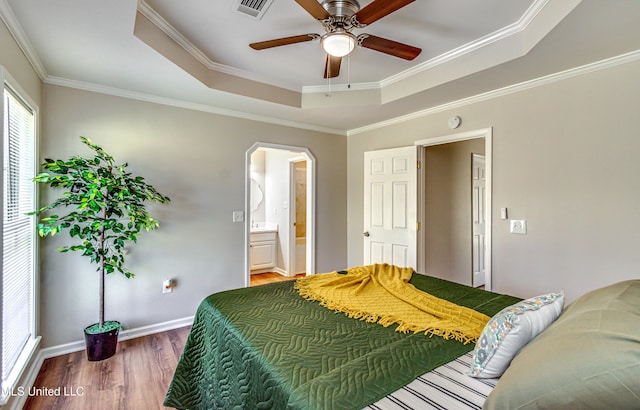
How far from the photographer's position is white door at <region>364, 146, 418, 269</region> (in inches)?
138

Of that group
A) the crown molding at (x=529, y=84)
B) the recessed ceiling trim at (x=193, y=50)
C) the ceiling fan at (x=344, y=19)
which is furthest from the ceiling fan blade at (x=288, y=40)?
the crown molding at (x=529, y=84)

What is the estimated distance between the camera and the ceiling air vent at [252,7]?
189 cm

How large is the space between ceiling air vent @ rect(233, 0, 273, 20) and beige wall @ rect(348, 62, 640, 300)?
215 centimetres

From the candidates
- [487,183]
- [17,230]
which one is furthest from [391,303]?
[17,230]

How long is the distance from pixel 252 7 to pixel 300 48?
58 cm

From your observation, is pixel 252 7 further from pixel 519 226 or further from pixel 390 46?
pixel 519 226

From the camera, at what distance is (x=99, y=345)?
97.8 inches

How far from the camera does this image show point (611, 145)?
7.23ft

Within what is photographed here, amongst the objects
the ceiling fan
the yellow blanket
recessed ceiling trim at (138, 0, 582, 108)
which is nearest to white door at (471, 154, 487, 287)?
recessed ceiling trim at (138, 0, 582, 108)

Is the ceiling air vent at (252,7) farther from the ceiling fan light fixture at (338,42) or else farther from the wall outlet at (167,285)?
the wall outlet at (167,285)

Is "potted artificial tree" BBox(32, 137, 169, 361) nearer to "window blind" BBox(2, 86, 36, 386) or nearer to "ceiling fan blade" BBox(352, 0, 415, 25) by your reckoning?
"window blind" BBox(2, 86, 36, 386)

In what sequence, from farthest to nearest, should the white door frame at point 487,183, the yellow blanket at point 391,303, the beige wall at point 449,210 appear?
1. the beige wall at point 449,210
2. the white door frame at point 487,183
3. the yellow blanket at point 391,303

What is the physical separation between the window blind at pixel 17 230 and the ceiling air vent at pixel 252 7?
1.46 metres

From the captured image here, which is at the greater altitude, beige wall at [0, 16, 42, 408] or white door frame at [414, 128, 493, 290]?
beige wall at [0, 16, 42, 408]
